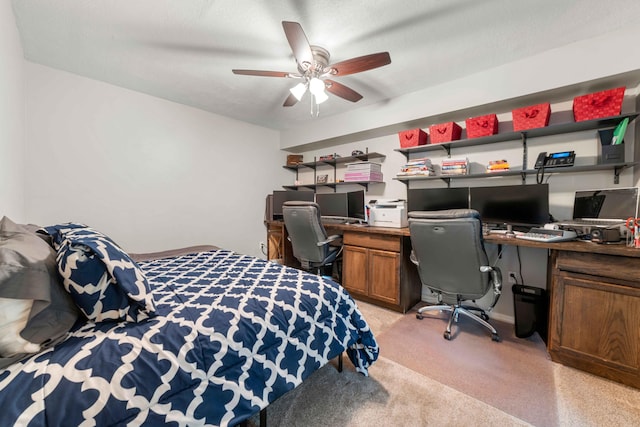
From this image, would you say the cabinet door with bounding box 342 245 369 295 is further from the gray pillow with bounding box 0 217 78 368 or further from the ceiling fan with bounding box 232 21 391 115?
the gray pillow with bounding box 0 217 78 368

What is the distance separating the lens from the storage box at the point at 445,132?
2574 millimetres

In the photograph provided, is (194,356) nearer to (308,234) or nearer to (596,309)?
(308,234)

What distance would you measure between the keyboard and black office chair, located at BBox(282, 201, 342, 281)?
1662mm

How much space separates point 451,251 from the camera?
1939mm

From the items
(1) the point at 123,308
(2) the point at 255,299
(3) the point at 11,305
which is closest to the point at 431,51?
(2) the point at 255,299

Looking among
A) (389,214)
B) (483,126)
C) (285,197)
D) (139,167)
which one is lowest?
(389,214)

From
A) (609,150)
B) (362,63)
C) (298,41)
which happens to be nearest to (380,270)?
(362,63)

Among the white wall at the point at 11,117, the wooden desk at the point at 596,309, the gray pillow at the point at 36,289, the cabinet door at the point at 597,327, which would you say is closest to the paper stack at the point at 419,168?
the wooden desk at the point at 596,309

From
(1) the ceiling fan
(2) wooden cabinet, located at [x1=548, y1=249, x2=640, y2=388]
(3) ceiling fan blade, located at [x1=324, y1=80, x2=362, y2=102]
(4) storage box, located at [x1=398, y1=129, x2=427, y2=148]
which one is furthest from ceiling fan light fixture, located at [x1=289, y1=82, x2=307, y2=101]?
(2) wooden cabinet, located at [x1=548, y1=249, x2=640, y2=388]

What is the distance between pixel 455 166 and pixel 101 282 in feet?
9.21

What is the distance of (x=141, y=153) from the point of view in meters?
2.90

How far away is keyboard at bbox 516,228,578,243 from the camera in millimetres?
1728

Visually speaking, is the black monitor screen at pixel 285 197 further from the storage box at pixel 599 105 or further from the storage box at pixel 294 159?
the storage box at pixel 599 105

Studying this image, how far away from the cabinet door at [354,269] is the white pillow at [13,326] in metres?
2.36
